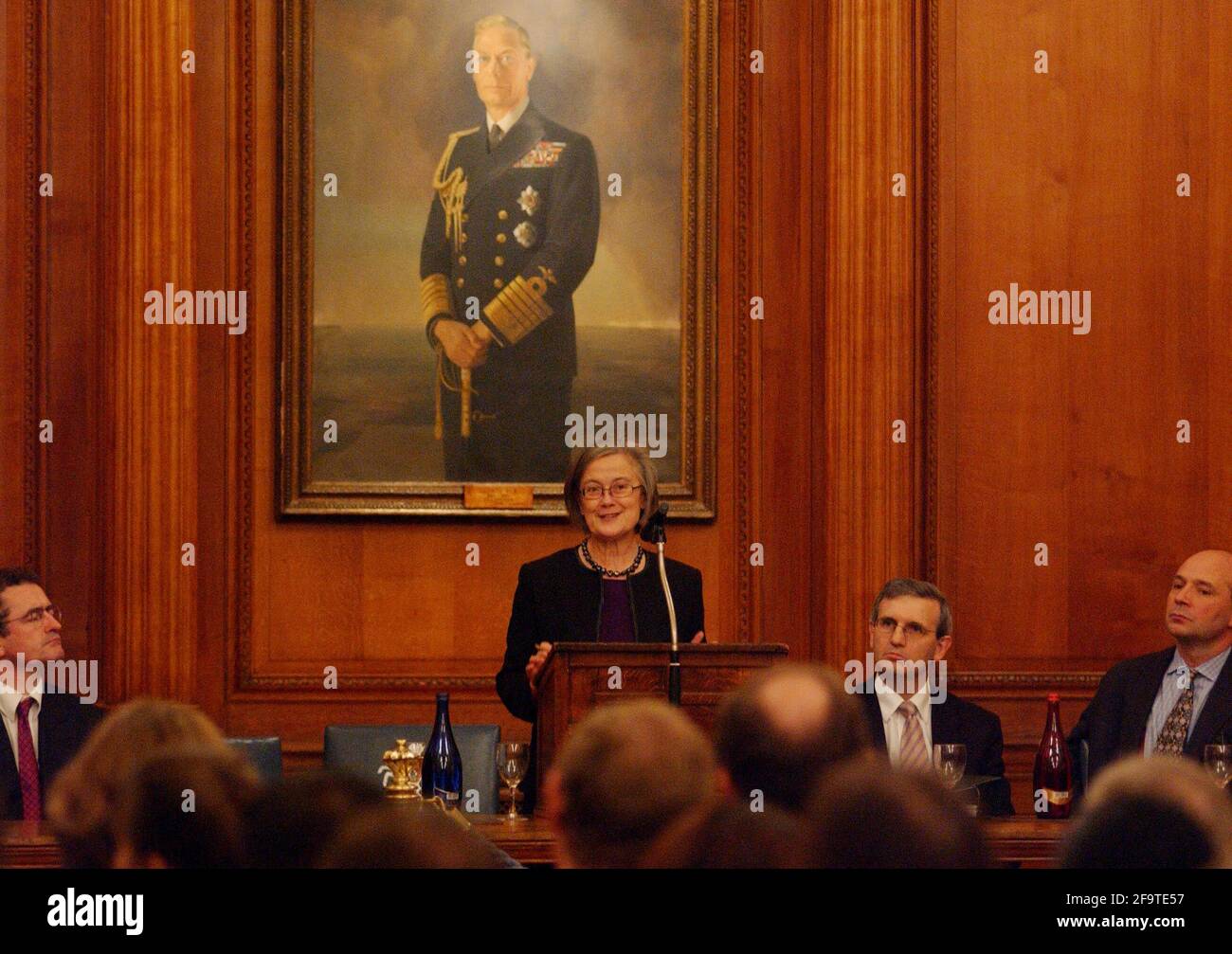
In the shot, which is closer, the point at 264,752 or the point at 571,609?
the point at 571,609

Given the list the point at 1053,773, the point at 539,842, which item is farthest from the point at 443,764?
the point at 1053,773

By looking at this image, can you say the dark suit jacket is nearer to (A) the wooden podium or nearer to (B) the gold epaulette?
(B) the gold epaulette

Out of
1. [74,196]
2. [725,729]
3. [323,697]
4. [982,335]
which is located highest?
[74,196]

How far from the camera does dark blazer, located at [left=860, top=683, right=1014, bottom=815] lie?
4.75m

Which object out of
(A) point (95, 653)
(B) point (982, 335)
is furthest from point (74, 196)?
(B) point (982, 335)

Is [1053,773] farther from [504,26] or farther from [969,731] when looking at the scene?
[504,26]

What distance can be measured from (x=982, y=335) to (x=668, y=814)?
504 centimetres

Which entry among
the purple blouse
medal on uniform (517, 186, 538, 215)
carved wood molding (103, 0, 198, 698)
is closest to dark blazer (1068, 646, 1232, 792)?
the purple blouse

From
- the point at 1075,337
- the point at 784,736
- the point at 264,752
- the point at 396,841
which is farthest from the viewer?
the point at 1075,337

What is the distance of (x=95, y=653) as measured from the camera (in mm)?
6188

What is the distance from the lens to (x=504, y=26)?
6.46 meters

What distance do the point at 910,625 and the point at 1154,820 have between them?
3.35 metres
